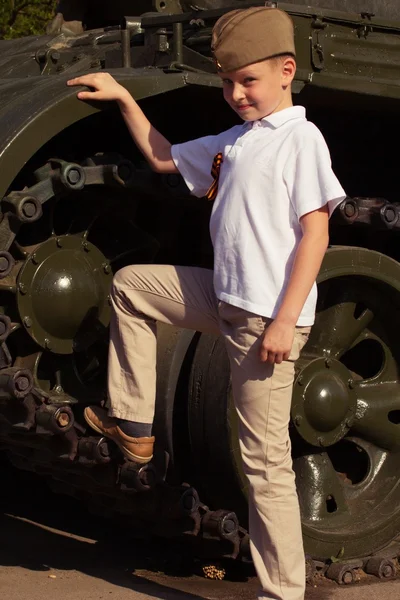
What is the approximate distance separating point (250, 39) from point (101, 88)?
65 centimetres

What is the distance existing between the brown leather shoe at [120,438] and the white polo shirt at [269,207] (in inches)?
24.4

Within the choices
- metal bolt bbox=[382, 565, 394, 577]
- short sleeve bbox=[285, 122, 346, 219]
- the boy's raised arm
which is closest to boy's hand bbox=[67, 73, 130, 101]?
the boy's raised arm

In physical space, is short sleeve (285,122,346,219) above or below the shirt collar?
below

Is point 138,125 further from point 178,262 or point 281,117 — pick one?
point 178,262

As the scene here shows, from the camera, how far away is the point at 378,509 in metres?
5.36

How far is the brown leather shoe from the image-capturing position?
421 centimetres

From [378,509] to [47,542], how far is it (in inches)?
54.9

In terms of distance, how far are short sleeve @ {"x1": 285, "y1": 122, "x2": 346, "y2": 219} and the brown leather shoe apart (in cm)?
95

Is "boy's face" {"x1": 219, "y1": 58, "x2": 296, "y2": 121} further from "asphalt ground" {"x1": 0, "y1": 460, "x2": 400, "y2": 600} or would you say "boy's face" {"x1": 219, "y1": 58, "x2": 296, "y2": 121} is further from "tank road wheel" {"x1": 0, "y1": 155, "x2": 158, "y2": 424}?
"asphalt ground" {"x1": 0, "y1": 460, "x2": 400, "y2": 600}

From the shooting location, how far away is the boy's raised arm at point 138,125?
13.9 ft

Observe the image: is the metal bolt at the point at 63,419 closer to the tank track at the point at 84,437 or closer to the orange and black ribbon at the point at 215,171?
Result: the tank track at the point at 84,437

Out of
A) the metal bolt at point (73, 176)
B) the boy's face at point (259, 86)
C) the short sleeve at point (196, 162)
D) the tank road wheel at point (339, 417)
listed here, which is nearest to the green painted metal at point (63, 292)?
the metal bolt at point (73, 176)

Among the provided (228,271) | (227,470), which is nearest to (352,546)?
(227,470)

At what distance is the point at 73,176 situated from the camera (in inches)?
170
